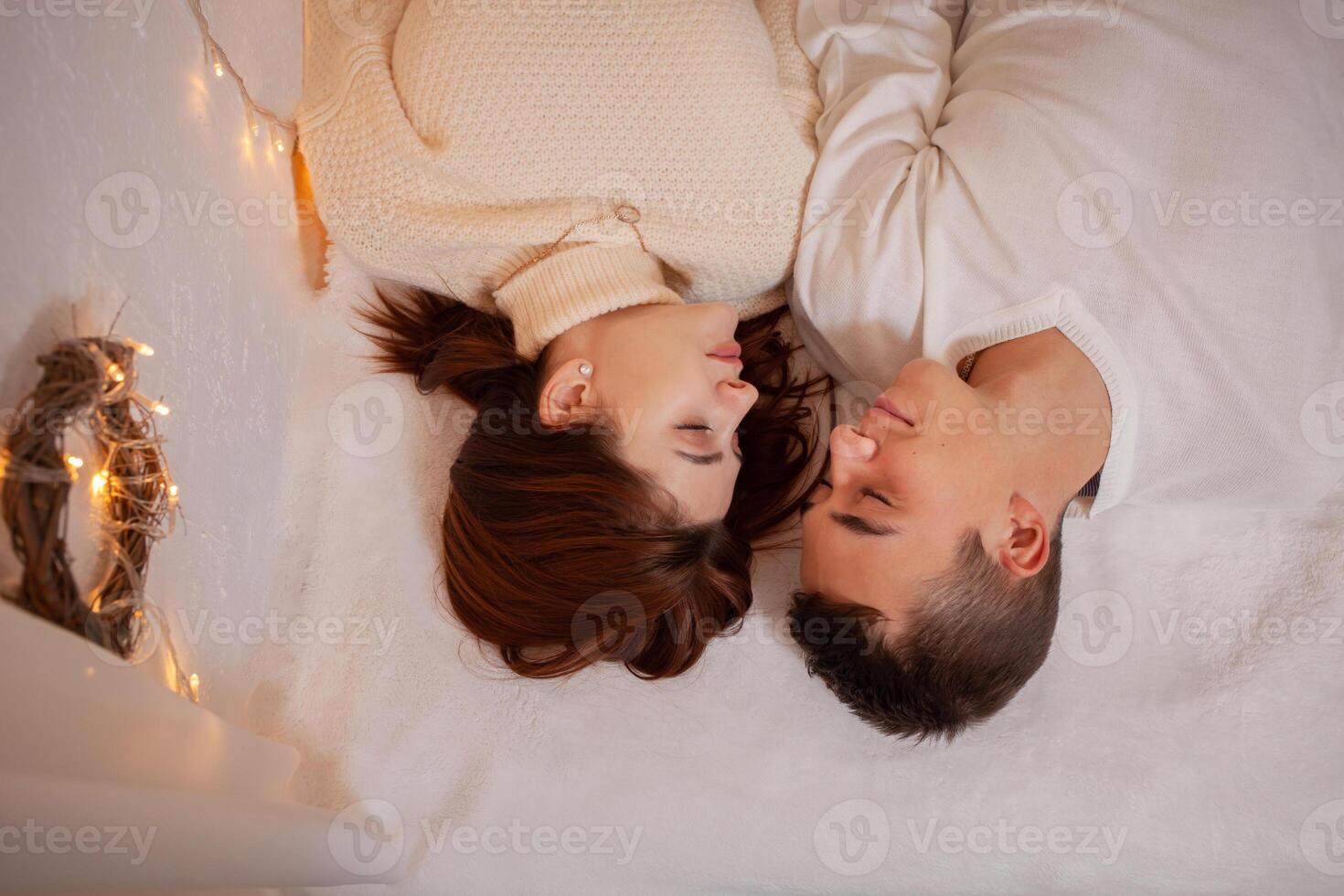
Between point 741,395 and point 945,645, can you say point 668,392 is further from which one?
point 945,645

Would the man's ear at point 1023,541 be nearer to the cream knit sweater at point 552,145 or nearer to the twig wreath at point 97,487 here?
the cream knit sweater at point 552,145

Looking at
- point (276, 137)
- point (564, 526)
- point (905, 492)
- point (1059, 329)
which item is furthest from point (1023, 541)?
point (276, 137)

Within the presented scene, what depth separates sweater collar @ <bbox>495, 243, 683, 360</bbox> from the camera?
48.7 inches

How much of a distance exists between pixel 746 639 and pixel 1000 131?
79cm

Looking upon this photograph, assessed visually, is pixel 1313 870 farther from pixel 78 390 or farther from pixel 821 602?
pixel 78 390

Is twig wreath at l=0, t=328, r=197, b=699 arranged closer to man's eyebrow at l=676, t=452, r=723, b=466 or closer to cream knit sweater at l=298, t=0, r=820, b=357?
cream knit sweater at l=298, t=0, r=820, b=357

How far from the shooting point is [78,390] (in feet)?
2.53

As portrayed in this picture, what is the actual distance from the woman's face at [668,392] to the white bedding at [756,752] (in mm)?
275

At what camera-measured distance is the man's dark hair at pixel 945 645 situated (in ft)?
3.68

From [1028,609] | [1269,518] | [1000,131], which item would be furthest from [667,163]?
[1269,518]

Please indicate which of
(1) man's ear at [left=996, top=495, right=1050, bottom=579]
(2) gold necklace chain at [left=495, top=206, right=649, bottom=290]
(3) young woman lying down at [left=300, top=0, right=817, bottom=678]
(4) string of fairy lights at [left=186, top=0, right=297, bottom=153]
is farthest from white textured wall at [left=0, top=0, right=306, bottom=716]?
(1) man's ear at [left=996, top=495, right=1050, bottom=579]

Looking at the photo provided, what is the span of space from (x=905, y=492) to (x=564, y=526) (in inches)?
16.7

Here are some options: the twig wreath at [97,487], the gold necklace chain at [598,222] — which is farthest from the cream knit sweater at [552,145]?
the twig wreath at [97,487]

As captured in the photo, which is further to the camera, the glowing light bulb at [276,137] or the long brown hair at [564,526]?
the glowing light bulb at [276,137]
